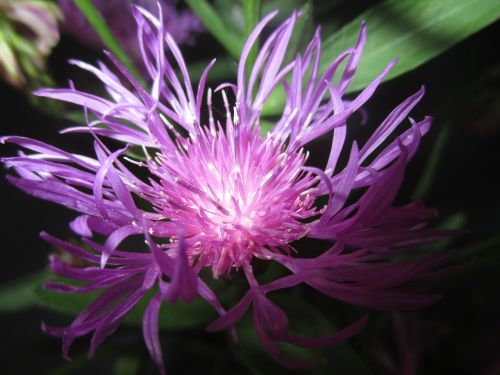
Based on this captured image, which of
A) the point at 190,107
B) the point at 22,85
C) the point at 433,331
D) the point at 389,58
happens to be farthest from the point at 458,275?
Answer: the point at 22,85

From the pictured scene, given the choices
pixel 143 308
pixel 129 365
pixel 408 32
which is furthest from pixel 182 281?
pixel 129 365

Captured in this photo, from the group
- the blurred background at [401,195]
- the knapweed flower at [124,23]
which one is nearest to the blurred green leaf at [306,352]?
the blurred background at [401,195]

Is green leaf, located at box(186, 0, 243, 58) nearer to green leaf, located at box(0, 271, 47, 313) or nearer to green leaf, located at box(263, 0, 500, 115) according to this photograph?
green leaf, located at box(263, 0, 500, 115)

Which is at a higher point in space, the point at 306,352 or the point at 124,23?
the point at 124,23

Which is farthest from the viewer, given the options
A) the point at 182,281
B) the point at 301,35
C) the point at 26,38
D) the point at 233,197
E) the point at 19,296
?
the point at 19,296

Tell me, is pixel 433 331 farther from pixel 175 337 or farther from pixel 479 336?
pixel 175 337

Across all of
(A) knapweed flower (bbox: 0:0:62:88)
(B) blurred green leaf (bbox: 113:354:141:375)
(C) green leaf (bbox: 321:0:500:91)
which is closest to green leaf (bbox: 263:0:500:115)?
(C) green leaf (bbox: 321:0:500:91)

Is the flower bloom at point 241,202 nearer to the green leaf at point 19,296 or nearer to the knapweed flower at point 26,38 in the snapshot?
the knapweed flower at point 26,38

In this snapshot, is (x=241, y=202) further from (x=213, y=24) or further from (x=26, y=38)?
(x=26, y=38)
